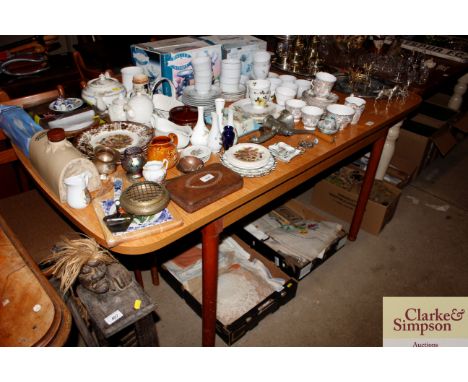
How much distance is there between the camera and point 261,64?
1836 millimetres

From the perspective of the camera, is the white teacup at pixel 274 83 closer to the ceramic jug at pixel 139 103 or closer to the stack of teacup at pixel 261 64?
the stack of teacup at pixel 261 64

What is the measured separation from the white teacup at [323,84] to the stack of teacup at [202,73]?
502 mm

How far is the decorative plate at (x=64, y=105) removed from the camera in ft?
5.25

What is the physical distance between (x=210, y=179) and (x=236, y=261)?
883mm

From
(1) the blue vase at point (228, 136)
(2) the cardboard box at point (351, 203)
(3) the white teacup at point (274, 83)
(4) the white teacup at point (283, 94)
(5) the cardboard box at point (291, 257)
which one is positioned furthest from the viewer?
(2) the cardboard box at point (351, 203)

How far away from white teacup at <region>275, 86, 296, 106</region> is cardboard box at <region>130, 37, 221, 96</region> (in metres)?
0.34

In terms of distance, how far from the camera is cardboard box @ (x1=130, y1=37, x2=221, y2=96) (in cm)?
167

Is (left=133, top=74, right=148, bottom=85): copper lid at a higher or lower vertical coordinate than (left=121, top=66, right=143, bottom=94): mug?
higher

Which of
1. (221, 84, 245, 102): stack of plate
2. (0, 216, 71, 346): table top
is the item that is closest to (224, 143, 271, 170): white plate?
(221, 84, 245, 102): stack of plate

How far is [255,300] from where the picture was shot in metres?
1.81

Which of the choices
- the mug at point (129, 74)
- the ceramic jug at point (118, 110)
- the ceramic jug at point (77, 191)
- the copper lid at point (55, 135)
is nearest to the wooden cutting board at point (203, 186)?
the ceramic jug at point (77, 191)

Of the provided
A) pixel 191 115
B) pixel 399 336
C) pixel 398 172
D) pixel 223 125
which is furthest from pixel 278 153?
pixel 398 172

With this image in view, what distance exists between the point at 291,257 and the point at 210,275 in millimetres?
743

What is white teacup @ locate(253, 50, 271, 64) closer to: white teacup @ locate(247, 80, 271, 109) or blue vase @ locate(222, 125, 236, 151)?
white teacup @ locate(247, 80, 271, 109)
